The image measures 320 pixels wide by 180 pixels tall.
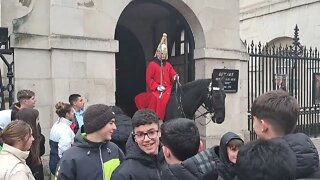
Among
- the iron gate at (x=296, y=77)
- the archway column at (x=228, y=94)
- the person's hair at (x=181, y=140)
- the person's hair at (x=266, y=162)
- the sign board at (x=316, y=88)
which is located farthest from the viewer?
the sign board at (x=316, y=88)

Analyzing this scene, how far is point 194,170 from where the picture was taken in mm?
2033

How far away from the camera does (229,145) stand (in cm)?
293

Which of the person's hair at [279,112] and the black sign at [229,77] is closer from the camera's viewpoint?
the person's hair at [279,112]

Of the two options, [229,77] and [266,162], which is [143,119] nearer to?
[266,162]

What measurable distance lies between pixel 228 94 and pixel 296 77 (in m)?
3.29

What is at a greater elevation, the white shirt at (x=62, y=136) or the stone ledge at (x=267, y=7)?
the stone ledge at (x=267, y=7)

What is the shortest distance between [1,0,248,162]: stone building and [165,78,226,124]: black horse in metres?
1.42

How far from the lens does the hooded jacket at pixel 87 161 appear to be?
2799 millimetres

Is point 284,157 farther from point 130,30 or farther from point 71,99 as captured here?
point 130,30

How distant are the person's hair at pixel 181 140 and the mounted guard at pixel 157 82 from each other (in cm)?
458

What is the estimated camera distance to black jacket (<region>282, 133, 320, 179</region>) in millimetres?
1802

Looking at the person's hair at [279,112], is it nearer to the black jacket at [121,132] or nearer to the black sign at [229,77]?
the black jacket at [121,132]

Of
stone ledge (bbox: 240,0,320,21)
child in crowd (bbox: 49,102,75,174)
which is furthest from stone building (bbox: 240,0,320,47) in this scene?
child in crowd (bbox: 49,102,75,174)

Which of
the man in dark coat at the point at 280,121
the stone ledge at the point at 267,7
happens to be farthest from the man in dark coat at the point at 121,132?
the stone ledge at the point at 267,7
